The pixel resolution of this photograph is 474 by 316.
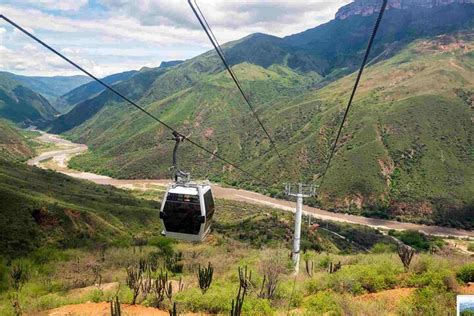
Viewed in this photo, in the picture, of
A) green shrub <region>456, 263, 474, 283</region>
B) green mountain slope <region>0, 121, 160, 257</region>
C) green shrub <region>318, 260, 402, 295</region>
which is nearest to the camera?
green shrub <region>456, 263, 474, 283</region>

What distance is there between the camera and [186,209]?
65.8 ft

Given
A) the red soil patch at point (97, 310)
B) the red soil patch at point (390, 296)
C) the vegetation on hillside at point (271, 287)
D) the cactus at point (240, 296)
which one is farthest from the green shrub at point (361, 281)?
the red soil patch at point (97, 310)

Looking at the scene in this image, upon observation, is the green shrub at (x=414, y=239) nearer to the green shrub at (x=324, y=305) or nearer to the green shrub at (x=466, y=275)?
the green shrub at (x=466, y=275)

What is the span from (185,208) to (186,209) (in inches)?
2.7

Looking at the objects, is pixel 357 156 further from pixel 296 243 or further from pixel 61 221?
pixel 296 243

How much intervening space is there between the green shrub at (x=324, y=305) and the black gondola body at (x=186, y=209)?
6.16 metres

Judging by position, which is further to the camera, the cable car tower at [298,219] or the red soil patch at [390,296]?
the cable car tower at [298,219]

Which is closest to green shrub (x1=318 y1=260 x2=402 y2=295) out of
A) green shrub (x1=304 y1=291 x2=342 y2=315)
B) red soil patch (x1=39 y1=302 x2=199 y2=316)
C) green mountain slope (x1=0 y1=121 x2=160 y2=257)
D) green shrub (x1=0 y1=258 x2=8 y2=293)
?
green shrub (x1=304 y1=291 x2=342 y2=315)

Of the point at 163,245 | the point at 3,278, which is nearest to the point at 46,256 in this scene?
the point at 3,278

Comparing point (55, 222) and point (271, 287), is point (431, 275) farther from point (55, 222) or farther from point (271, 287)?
point (55, 222)

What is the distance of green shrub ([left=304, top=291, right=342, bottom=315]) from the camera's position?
62.1 feet

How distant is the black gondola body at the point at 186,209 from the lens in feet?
65.4

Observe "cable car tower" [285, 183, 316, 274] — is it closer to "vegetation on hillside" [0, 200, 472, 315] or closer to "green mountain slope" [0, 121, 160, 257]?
"vegetation on hillside" [0, 200, 472, 315]

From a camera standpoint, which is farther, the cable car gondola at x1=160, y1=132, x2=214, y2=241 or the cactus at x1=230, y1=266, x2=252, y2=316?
the cable car gondola at x1=160, y1=132, x2=214, y2=241
